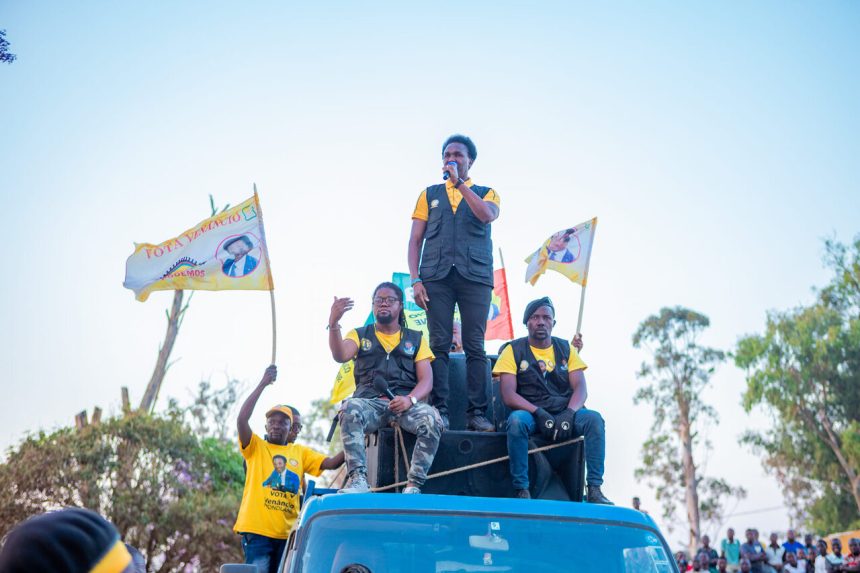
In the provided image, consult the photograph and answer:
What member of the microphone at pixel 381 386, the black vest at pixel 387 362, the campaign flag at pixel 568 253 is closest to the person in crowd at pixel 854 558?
the campaign flag at pixel 568 253

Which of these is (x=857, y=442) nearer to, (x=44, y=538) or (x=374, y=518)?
(x=374, y=518)

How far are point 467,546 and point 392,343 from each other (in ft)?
7.33

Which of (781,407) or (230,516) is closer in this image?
(230,516)

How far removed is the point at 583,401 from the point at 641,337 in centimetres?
3411

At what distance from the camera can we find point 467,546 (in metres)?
3.57

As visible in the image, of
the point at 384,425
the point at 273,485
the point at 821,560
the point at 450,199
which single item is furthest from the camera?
the point at 821,560

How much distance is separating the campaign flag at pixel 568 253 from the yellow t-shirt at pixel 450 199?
255 cm

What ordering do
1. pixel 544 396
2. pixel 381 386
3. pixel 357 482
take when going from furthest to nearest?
1. pixel 544 396
2. pixel 381 386
3. pixel 357 482

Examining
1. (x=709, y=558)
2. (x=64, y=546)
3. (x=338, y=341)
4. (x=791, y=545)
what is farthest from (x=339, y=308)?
(x=791, y=545)

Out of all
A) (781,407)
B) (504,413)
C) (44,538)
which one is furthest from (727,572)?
(781,407)

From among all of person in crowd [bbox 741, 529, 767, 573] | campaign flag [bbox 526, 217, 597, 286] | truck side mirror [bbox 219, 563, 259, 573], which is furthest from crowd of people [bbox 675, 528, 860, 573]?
truck side mirror [bbox 219, 563, 259, 573]

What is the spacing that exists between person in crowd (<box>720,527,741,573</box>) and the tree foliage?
854cm

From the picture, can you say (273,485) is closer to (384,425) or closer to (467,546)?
(384,425)

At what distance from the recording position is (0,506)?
43.7ft
